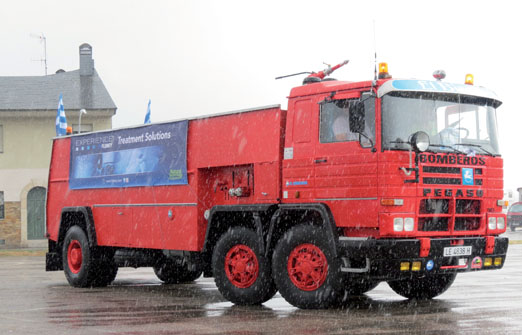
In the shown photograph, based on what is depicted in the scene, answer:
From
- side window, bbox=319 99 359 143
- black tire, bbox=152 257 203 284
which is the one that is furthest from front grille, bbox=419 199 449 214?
black tire, bbox=152 257 203 284

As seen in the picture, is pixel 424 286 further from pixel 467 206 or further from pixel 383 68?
pixel 383 68

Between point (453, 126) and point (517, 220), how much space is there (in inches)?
1761

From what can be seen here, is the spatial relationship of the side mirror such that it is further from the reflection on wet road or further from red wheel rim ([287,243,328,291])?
the reflection on wet road

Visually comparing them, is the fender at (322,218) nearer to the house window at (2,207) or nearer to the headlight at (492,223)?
the headlight at (492,223)

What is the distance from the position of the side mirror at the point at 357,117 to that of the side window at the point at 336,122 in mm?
192

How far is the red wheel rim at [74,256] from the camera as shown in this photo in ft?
54.3

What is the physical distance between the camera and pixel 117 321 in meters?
10.7

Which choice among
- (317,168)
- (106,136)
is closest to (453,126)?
(317,168)

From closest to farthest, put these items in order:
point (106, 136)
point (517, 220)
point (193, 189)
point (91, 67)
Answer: point (193, 189), point (106, 136), point (91, 67), point (517, 220)

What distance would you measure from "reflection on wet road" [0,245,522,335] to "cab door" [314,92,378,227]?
51.5 inches

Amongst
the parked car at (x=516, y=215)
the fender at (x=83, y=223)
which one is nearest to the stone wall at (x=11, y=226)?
the fender at (x=83, y=223)

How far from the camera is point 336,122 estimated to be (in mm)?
11578

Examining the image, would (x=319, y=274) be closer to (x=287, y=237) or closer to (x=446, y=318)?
(x=287, y=237)

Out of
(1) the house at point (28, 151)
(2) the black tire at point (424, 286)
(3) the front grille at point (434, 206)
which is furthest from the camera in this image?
(1) the house at point (28, 151)
